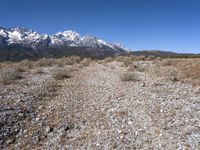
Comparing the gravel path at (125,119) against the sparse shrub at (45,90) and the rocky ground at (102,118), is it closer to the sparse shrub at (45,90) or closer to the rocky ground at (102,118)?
the rocky ground at (102,118)

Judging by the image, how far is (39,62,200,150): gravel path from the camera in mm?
10945

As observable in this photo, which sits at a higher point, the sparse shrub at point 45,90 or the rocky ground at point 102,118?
the sparse shrub at point 45,90

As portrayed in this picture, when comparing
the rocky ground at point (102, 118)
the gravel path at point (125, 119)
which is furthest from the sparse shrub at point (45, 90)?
the gravel path at point (125, 119)

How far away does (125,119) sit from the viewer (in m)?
13.4

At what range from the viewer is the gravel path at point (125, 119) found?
10.9 m

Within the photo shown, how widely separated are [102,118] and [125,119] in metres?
1.07

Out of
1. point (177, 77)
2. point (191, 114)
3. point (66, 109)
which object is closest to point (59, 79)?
point (177, 77)

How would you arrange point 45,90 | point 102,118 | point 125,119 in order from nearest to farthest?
point 125,119 < point 102,118 < point 45,90

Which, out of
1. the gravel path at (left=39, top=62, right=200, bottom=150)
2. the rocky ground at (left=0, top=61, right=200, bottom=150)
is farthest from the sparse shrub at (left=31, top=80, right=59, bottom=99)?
the gravel path at (left=39, top=62, right=200, bottom=150)

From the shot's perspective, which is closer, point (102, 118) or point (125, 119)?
point (125, 119)

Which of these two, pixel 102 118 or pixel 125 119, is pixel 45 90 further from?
pixel 125 119

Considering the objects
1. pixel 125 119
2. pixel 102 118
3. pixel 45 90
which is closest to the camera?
pixel 125 119

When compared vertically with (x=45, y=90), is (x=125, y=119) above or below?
below

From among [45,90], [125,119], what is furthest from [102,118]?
[45,90]
